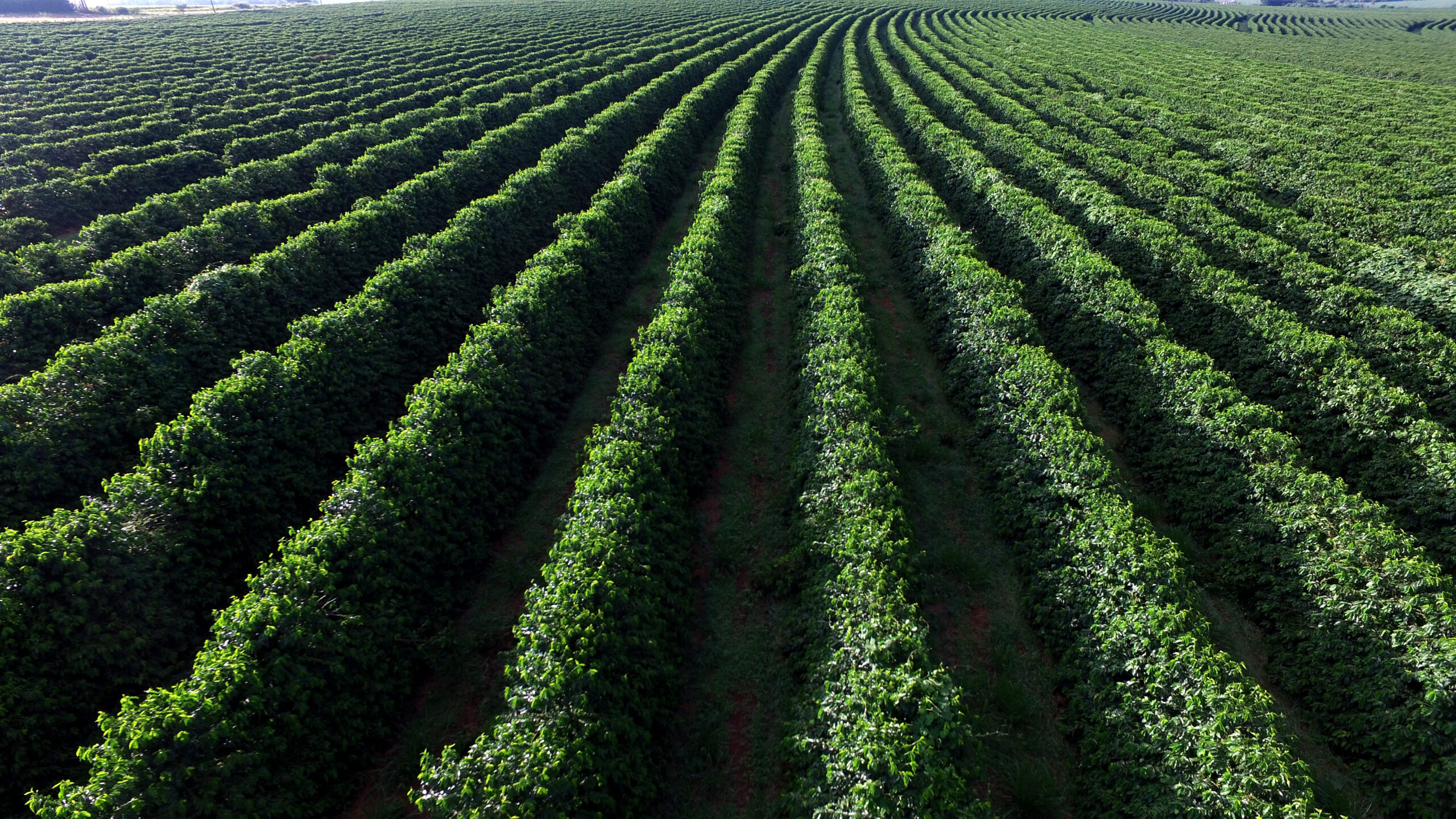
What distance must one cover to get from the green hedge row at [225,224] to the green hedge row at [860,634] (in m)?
17.2

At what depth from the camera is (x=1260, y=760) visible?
6.77 m

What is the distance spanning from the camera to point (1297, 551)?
9.80 meters

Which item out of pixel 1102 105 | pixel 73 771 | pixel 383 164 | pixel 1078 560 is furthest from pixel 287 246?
pixel 1102 105

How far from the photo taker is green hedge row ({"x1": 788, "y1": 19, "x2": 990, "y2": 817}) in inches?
269

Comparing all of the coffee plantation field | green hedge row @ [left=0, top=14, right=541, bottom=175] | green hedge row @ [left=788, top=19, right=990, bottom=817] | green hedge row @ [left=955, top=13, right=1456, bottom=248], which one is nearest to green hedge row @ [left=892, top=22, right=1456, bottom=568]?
the coffee plantation field

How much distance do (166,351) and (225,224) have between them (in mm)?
8127

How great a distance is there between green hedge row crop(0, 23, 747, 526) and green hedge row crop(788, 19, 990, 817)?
13283 millimetres

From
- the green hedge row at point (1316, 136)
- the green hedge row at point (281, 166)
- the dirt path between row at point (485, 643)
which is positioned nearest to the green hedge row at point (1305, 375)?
the green hedge row at point (1316, 136)

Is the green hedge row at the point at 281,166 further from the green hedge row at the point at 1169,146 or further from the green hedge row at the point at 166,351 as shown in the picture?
the green hedge row at the point at 1169,146

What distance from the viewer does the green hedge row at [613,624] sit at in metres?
6.67

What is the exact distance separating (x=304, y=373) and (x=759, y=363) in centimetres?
1085

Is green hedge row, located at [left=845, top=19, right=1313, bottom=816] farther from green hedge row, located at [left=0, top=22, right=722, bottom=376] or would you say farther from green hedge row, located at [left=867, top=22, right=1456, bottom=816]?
green hedge row, located at [left=0, top=22, right=722, bottom=376]

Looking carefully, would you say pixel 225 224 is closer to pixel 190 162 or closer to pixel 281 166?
pixel 281 166

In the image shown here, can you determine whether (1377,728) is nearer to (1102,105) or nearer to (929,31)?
(1102,105)
